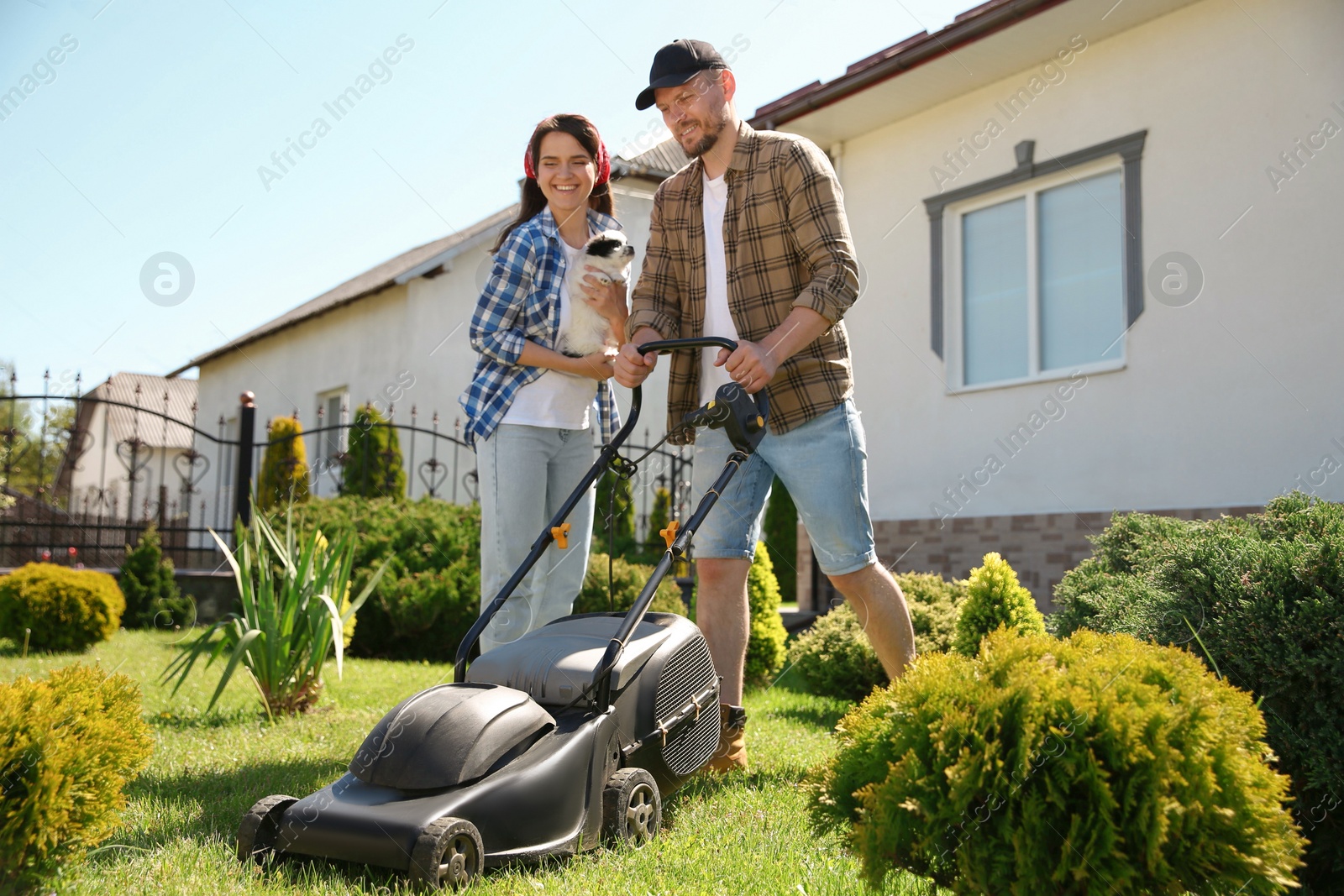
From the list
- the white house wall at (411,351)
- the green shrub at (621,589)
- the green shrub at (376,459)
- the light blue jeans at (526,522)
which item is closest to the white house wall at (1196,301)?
the green shrub at (621,589)

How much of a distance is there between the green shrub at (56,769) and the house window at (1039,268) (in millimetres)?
6271

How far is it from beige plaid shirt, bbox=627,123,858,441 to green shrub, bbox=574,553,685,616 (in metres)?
2.74

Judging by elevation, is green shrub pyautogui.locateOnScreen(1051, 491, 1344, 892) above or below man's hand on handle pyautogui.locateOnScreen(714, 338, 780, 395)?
below

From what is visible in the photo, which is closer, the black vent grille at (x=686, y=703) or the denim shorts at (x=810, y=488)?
the black vent grille at (x=686, y=703)

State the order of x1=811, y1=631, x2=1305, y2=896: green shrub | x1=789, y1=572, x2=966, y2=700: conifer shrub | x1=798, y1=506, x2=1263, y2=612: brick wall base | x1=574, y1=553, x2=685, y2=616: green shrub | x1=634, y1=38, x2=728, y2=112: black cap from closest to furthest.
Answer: x1=811, y1=631, x2=1305, y2=896: green shrub
x1=634, y1=38, x2=728, y2=112: black cap
x1=789, y1=572, x2=966, y2=700: conifer shrub
x1=574, y1=553, x2=685, y2=616: green shrub
x1=798, y1=506, x2=1263, y2=612: brick wall base

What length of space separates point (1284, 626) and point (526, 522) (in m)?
2.26

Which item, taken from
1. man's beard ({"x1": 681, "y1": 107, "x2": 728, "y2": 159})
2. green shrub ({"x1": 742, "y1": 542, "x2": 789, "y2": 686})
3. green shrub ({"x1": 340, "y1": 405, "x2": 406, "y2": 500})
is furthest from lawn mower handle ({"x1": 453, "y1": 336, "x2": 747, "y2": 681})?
green shrub ({"x1": 340, "y1": 405, "x2": 406, "y2": 500})

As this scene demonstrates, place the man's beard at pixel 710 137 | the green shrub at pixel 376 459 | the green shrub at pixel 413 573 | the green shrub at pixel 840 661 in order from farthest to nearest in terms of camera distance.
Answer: the green shrub at pixel 376 459, the green shrub at pixel 413 573, the green shrub at pixel 840 661, the man's beard at pixel 710 137

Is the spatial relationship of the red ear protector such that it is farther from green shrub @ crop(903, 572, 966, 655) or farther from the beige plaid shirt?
green shrub @ crop(903, 572, 966, 655)

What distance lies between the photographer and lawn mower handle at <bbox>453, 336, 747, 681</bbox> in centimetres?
287

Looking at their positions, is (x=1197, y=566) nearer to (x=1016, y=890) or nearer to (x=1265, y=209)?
(x=1016, y=890)

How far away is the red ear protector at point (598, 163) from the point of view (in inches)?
152

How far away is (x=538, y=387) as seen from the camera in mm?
3684

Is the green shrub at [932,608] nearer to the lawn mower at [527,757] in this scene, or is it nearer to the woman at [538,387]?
the woman at [538,387]
